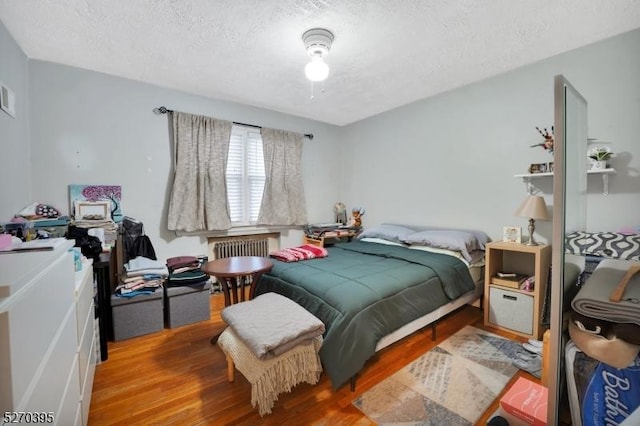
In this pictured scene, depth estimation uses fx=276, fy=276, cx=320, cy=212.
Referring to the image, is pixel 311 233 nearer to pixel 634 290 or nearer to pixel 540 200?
pixel 540 200

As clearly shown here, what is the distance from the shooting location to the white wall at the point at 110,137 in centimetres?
257

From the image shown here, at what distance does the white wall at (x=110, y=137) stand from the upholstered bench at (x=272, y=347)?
2.02 meters

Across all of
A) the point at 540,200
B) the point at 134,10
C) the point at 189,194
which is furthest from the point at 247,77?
the point at 540,200

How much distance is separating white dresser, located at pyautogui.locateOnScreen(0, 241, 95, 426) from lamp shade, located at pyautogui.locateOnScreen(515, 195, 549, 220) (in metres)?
3.08

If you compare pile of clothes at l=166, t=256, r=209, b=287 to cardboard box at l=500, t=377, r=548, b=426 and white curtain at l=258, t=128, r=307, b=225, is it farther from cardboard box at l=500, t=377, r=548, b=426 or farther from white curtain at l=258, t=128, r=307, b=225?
cardboard box at l=500, t=377, r=548, b=426

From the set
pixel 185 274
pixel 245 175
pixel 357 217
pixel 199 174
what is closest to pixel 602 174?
pixel 357 217

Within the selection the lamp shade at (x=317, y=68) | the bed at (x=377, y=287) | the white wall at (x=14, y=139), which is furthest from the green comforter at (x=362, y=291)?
the white wall at (x=14, y=139)

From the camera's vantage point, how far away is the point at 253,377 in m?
1.48

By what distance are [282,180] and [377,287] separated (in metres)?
2.48

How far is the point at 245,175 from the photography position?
379 centimetres

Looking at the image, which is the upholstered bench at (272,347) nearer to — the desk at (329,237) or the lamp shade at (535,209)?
the lamp shade at (535,209)

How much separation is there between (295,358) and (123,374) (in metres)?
1.31

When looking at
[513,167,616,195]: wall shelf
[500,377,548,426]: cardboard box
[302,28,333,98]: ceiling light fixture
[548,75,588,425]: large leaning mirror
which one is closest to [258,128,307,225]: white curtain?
[302,28,333,98]: ceiling light fixture

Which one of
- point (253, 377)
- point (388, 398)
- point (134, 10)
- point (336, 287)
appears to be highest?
point (134, 10)
